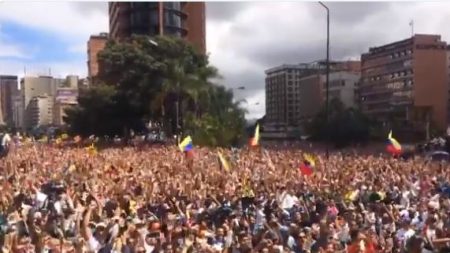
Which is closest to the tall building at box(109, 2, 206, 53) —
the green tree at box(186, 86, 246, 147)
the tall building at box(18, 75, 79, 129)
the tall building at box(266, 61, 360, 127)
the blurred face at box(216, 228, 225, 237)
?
the green tree at box(186, 86, 246, 147)

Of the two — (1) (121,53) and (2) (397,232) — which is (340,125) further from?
(2) (397,232)

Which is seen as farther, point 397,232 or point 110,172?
point 110,172

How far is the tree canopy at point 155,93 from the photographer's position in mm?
39875

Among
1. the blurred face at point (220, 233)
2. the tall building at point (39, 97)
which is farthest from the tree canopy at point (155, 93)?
the tall building at point (39, 97)

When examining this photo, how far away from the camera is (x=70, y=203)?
34.8ft

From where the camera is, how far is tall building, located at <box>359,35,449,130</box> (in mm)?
84994

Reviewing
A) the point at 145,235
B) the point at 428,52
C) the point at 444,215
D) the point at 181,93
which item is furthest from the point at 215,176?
the point at 428,52

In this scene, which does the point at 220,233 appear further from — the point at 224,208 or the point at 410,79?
the point at 410,79

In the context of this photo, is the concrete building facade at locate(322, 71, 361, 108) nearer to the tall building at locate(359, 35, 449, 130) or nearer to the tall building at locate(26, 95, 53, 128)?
the tall building at locate(359, 35, 449, 130)

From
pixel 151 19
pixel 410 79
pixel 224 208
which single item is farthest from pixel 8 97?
pixel 224 208

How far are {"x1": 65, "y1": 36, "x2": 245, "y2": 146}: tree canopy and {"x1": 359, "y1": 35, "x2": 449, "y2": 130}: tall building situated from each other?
126 feet

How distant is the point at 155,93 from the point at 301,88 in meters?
79.6

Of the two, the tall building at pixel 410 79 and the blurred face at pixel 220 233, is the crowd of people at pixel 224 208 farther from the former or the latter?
the tall building at pixel 410 79

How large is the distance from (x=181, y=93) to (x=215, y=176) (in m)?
25.4
